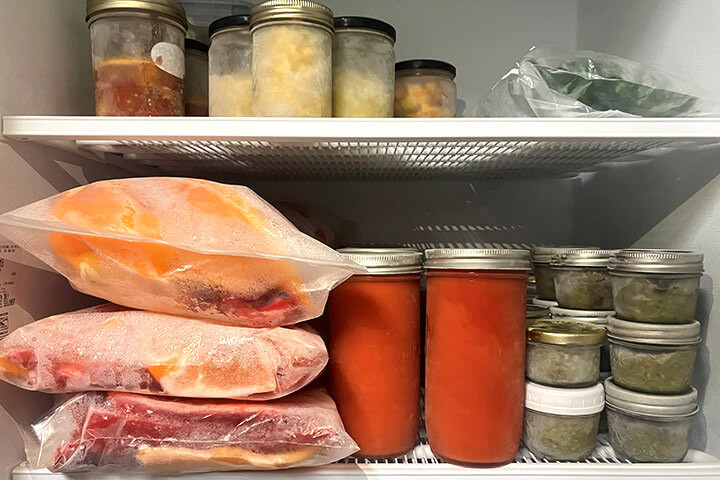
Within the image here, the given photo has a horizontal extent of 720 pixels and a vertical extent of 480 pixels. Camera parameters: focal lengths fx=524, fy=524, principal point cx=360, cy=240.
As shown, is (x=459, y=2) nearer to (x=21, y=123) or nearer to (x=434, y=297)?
(x=434, y=297)

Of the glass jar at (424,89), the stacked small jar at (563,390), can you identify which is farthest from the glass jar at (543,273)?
the glass jar at (424,89)

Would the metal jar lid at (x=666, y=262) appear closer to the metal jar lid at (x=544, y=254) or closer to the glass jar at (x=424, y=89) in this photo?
the metal jar lid at (x=544, y=254)

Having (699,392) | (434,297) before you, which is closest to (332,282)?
(434,297)

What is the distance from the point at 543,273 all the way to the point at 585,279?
11cm

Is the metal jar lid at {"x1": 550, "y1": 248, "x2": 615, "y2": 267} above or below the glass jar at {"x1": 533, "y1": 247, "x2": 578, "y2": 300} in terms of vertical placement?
above

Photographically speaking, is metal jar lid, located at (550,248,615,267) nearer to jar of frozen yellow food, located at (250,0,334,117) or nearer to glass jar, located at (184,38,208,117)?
jar of frozen yellow food, located at (250,0,334,117)

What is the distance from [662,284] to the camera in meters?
0.65

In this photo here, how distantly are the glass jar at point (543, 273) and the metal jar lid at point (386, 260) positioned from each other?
0.27 metres

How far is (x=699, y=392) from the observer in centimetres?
72

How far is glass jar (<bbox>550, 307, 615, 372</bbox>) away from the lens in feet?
2.47

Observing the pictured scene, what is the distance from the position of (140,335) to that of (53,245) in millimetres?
142

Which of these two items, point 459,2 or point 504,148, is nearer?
point 504,148

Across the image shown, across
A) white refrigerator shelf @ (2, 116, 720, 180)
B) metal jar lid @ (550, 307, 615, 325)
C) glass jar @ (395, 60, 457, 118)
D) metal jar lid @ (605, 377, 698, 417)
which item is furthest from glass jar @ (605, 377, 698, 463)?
glass jar @ (395, 60, 457, 118)

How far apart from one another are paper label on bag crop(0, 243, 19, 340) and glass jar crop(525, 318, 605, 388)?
2.13ft
